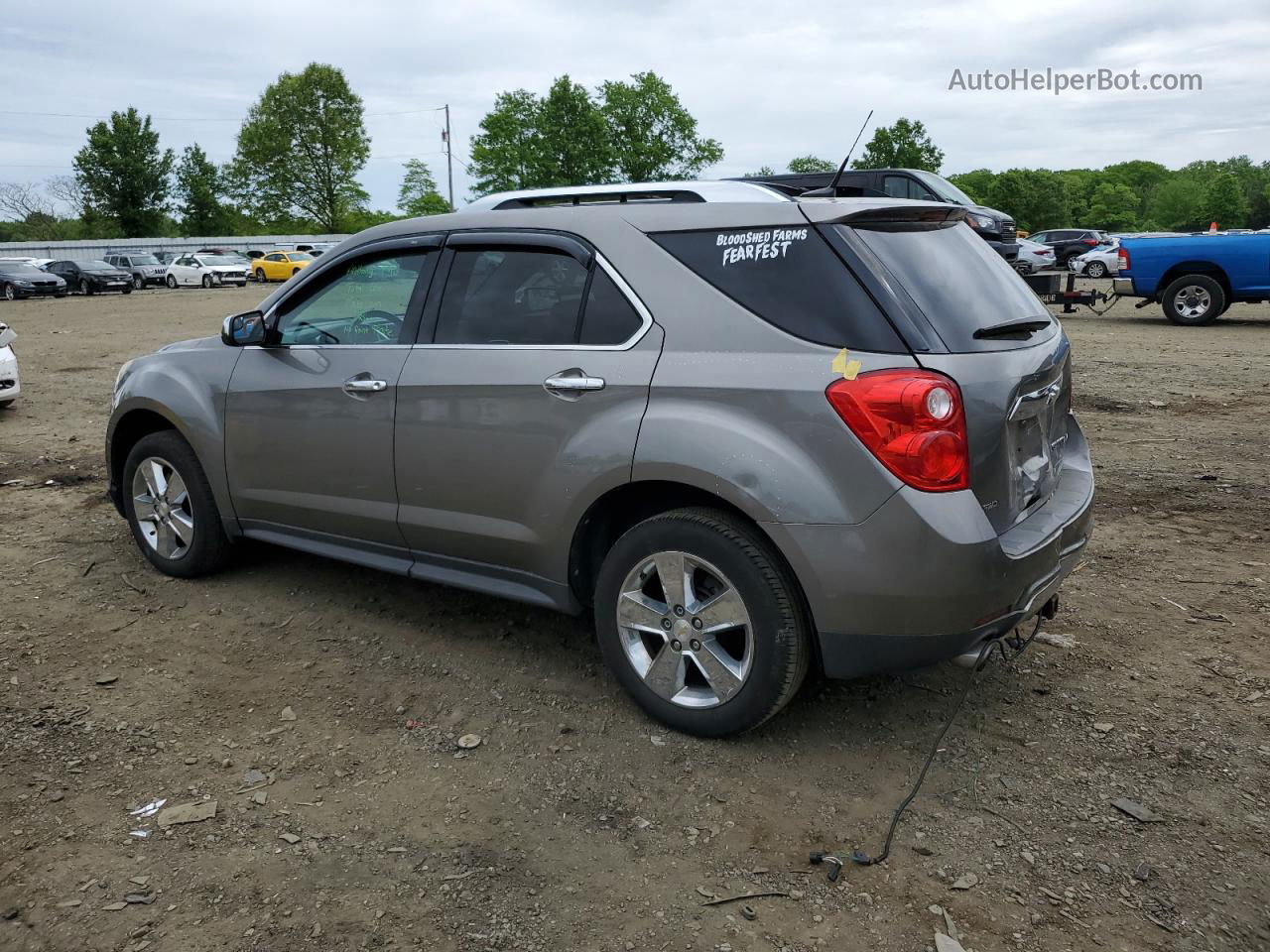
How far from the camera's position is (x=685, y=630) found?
3.37 metres

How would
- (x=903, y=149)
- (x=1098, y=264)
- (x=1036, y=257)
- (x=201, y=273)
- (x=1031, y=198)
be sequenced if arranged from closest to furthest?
(x=1036, y=257) → (x=1098, y=264) → (x=201, y=273) → (x=903, y=149) → (x=1031, y=198)

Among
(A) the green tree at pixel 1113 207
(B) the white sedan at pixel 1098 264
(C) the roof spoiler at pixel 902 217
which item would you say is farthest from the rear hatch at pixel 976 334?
(A) the green tree at pixel 1113 207

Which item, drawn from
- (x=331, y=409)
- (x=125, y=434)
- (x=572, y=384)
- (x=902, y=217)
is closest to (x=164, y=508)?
(x=125, y=434)

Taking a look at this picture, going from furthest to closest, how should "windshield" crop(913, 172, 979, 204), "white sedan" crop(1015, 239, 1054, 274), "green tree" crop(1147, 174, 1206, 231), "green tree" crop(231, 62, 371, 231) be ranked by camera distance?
"green tree" crop(1147, 174, 1206, 231)
"green tree" crop(231, 62, 371, 231)
"white sedan" crop(1015, 239, 1054, 274)
"windshield" crop(913, 172, 979, 204)

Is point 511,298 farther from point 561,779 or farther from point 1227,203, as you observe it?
point 1227,203

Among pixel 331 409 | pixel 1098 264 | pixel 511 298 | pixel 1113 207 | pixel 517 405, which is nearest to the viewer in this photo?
pixel 517 405

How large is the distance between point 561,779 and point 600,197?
2.11 metres

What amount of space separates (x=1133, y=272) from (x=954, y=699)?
555 inches

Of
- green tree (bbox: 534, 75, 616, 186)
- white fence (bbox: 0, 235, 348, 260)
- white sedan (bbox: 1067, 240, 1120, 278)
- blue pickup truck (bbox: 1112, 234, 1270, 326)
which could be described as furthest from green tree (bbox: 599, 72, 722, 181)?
blue pickup truck (bbox: 1112, 234, 1270, 326)

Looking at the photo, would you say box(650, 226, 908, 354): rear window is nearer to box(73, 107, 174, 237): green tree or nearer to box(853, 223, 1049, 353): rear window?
box(853, 223, 1049, 353): rear window

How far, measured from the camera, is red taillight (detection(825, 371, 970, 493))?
9.68 feet

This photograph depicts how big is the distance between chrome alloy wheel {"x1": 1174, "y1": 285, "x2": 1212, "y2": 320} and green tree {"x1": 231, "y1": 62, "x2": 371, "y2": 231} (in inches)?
3030

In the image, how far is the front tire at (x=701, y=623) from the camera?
3178mm

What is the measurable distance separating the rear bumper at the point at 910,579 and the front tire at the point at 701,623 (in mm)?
107
